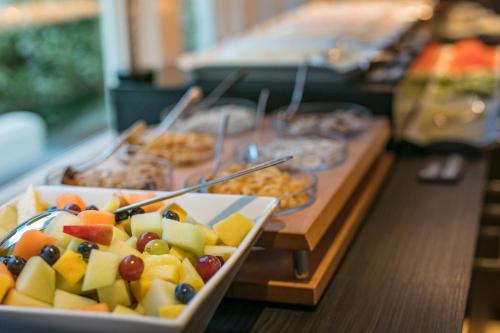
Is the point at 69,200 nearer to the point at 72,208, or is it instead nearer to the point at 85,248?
the point at 72,208

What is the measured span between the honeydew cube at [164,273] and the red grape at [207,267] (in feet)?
0.11

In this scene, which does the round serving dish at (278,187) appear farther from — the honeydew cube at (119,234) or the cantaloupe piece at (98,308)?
the cantaloupe piece at (98,308)

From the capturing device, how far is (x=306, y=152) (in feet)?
5.05

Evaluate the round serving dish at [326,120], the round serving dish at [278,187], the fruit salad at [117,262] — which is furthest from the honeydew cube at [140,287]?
the round serving dish at [326,120]

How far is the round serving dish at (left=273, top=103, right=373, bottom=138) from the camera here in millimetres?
1750

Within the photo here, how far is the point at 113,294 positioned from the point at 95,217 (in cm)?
16

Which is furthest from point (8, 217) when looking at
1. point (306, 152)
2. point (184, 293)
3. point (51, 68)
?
point (51, 68)

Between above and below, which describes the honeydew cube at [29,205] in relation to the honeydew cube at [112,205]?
below

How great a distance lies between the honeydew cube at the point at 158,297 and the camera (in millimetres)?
828

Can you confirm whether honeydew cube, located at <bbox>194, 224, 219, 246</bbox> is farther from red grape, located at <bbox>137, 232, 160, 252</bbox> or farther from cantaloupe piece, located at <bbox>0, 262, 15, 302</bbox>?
cantaloupe piece, located at <bbox>0, 262, 15, 302</bbox>

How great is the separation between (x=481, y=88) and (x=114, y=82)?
1.22 metres

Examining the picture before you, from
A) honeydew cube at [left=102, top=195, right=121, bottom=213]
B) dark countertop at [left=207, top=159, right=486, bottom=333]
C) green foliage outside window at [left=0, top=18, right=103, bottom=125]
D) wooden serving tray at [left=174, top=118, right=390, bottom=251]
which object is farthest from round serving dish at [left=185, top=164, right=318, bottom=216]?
green foliage outside window at [left=0, top=18, right=103, bottom=125]

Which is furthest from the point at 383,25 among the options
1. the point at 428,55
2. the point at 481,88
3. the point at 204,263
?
the point at 204,263

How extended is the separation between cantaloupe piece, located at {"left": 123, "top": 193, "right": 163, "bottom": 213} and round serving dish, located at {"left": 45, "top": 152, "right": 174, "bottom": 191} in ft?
0.60
